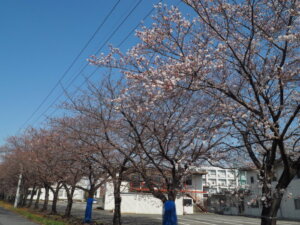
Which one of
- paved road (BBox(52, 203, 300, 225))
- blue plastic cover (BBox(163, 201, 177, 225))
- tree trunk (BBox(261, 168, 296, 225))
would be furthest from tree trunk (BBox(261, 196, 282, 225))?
paved road (BBox(52, 203, 300, 225))

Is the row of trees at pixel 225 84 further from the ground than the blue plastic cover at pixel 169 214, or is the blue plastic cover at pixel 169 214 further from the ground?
the row of trees at pixel 225 84

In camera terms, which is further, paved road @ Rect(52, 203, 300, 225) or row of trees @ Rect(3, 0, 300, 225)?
paved road @ Rect(52, 203, 300, 225)

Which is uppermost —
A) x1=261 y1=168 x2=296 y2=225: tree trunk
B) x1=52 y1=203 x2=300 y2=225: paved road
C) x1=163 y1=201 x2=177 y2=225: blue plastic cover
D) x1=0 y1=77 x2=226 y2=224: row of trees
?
x1=0 y1=77 x2=226 y2=224: row of trees

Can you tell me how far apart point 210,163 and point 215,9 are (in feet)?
16.8

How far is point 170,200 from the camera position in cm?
772

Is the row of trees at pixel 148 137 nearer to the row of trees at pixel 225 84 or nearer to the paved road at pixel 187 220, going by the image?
the row of trees at pixel 225 84

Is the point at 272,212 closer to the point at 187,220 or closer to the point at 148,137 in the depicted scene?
the point at 148,137

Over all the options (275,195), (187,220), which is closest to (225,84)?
(275,195)

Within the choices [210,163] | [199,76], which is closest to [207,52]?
[199,76]

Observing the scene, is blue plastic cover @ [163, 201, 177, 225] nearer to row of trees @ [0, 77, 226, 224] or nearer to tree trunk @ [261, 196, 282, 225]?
row of trees @ [0, 77, 226, 224]

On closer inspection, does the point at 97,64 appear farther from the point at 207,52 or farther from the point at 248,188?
the point at 248,188

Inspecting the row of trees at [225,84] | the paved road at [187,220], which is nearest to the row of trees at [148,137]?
the row of trees at [225,84]

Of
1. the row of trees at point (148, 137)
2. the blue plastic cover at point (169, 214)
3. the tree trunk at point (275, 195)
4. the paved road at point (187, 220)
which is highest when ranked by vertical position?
the row of trees at point (148, 137)

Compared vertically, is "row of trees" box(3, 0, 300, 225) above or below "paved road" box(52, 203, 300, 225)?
above
